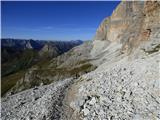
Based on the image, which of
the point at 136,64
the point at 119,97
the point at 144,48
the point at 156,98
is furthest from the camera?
the point at 144,48

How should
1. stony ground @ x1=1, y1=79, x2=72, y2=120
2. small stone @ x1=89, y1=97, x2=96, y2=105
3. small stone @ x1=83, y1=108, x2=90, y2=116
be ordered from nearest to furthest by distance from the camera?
small stone @ x1=83, y1=108, x2=90, y2=116 → small stone @ x1=89, y1=97, x2=96, y2=105 → stony ground @ x1=1, y1=79, x2=72, y2=120

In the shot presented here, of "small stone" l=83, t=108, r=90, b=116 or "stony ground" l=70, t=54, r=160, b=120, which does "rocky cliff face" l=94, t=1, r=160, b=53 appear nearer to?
"stony ground" l=70, t=54, r=160, b=120

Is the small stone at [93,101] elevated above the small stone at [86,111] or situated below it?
above

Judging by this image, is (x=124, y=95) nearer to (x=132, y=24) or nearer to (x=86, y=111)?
(x=86, y=111)

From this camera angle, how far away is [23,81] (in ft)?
421

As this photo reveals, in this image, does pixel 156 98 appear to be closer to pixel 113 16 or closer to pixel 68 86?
pixel 68 86

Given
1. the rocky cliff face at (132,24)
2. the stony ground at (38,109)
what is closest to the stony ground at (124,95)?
the stony ground at (38,109)

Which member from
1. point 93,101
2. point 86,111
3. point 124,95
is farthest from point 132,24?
point 86,111

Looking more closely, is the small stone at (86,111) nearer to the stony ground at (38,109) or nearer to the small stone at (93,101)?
the small stone at (93,101)

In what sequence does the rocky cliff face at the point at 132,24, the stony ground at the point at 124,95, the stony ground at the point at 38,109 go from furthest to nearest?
the rocky cliff face at the point at 132,24 < the stony ground at the point at 38,109 < the stony ground at the point at 124,95

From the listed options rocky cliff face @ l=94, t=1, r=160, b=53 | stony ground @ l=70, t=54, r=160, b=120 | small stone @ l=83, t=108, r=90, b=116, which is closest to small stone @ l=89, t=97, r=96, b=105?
stony ground @ l=70, t=54, r=160, b=120

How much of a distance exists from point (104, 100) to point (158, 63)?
30.4 ft

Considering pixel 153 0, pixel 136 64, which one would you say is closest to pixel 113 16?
pixel 153 0

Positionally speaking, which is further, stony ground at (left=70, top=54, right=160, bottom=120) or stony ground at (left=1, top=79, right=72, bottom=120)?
stony ground at (left=1, top=79, right=72, bottom=120)
